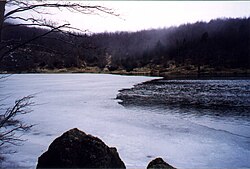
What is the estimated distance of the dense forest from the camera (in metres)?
3.93

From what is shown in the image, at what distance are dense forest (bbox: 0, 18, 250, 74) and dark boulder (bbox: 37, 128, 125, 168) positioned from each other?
1536 millimetres

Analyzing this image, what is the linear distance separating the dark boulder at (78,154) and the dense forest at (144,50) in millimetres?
1536

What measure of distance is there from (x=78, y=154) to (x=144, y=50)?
122m

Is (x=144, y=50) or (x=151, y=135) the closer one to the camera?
(x=151, y=135)

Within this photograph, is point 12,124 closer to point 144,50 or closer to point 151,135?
point 151,135

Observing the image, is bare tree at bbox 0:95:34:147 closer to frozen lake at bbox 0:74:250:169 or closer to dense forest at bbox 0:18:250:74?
frozen lake at bbox 0:74:250:169

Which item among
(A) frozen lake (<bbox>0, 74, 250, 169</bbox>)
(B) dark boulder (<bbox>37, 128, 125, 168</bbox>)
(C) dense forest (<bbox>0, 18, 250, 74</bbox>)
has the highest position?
(C) dense forest (<bbox>0, 18, 250, 74</bbox>)

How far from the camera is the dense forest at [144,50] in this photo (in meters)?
3.93

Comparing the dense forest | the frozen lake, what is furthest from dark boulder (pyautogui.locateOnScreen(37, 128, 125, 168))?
the dense forest

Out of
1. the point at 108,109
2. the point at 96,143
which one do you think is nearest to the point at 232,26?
the point at 108,109

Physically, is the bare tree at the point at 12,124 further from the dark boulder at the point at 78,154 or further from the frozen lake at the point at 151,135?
the dark boulder at the point at 78,154

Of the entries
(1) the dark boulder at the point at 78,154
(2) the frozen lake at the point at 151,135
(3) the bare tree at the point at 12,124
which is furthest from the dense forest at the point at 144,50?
(2) the frozen lake at the point at 151,135

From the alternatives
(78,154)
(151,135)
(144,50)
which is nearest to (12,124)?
(78,154)

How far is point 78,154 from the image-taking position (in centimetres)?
491
